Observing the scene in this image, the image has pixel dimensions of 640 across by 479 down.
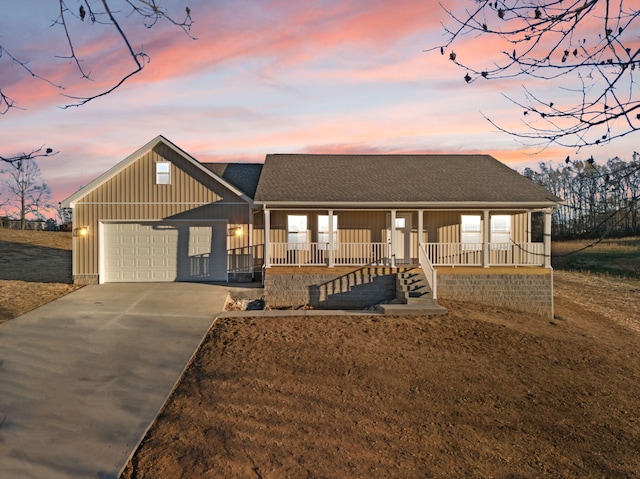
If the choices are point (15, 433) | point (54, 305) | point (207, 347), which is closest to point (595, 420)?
point (207, 347)

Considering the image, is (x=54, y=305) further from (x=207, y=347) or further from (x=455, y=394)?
(x=455, y=394)

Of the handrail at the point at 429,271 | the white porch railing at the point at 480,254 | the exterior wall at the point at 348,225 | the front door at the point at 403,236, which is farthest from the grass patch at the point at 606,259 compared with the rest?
the handrail at the point at 429,271

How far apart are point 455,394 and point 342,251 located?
968cm

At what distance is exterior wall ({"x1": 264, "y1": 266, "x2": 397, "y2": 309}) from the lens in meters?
14.1

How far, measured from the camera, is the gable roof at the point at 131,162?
15.6 metres

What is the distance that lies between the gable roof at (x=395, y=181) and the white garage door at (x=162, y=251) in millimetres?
2999

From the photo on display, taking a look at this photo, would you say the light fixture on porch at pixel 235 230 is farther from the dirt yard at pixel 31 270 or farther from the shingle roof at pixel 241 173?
the dirt yard at pixel 31 270

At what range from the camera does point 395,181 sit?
54.6 feet

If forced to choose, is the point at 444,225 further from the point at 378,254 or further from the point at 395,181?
→ the point at 378,254

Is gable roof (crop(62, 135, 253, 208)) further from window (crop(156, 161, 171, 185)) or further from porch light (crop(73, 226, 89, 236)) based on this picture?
porch light (crop(73, 226, 89, 236))

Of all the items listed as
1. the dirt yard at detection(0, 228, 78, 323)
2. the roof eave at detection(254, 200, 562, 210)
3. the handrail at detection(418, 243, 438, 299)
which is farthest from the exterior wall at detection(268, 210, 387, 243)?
the dirt yard at detection(0, 228, 78, 323)

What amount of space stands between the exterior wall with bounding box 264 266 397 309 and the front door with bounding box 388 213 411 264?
2302 mm

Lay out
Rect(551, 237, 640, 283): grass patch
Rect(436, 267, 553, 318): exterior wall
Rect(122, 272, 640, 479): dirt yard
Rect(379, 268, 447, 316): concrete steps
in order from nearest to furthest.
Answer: Rect(122, 272, 640, 479): dirt yard, Rect(379, 268, 447, 316): concrete steps, Rect(436, 267, 553, 318): exterior wall, Rect(551, 237, 640, 283): grass patch

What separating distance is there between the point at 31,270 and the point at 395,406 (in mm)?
→ 20162
